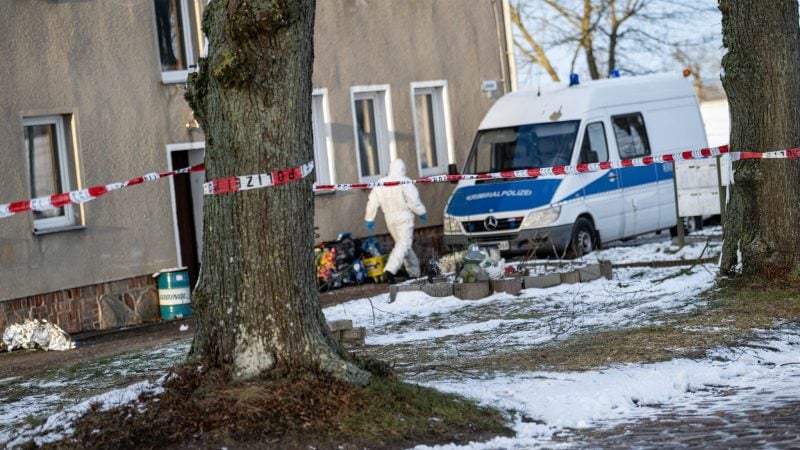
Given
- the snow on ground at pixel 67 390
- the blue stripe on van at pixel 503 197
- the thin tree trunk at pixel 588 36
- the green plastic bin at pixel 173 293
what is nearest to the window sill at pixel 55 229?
the green plastic bin at pixel 173 293

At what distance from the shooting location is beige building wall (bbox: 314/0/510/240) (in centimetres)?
2225

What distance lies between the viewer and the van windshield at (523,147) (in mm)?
21000

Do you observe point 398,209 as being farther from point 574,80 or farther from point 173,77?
point 173,77

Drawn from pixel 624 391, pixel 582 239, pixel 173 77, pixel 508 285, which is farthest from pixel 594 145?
pixel 624 391

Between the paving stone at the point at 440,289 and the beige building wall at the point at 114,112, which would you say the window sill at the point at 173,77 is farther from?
the paving stone at the point at 440,289

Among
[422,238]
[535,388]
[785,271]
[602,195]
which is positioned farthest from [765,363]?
[422,238]

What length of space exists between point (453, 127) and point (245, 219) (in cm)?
1617

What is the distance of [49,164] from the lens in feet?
Answer: 60.0

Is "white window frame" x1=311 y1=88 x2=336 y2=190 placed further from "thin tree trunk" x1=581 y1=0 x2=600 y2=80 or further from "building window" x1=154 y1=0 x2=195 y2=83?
"thin tree trunk" x1=581 y1=0 x2=600 y2=80

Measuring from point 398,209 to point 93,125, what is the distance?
4.83 m

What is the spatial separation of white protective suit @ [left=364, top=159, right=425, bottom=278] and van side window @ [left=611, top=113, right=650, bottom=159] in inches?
131

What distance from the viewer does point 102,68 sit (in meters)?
18.8

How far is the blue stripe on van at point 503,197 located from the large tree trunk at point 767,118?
6332 millimetres

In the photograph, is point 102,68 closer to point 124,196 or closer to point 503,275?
point 124,196
